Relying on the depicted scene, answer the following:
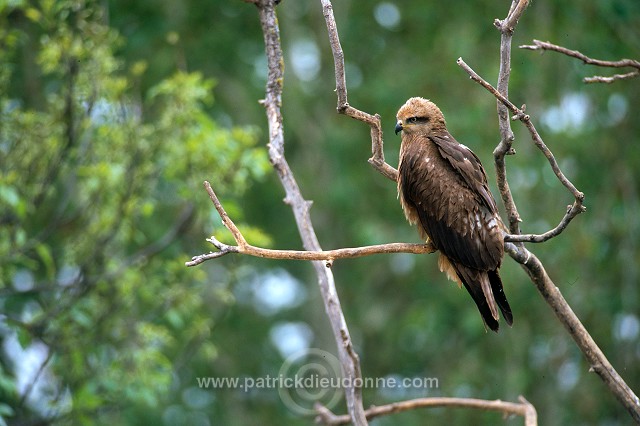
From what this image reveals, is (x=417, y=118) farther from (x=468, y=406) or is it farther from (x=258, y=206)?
(x=258, y=206)

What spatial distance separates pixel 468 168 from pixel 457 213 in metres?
0.25

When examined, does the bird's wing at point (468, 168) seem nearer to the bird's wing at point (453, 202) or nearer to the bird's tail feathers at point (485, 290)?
the bird's wing at point (453, 202)

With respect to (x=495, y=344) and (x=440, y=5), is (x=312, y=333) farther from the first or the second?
(x=440, y=5)

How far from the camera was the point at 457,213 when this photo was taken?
13.7ft

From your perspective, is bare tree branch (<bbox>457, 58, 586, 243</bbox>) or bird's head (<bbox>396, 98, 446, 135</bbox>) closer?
bare tree branch (<bbox>457, 58, 586, 243</bbox>)

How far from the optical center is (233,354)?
12.1 meters

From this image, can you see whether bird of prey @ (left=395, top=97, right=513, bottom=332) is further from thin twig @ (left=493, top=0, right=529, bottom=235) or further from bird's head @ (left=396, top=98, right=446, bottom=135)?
thin twig @ (left=493, top=0, right=529, bottom=235)

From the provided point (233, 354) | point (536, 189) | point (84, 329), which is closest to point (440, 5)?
point (536, 189)

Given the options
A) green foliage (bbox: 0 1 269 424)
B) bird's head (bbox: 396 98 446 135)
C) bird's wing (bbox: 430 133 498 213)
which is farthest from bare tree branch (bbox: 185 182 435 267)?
green foliage (bbox: 0 1 269 424)

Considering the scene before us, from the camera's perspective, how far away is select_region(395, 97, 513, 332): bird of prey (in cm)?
399

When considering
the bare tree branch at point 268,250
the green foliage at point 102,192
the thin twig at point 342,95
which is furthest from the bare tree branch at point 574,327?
the green foliage at point 102,192

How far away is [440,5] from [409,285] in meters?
3.64

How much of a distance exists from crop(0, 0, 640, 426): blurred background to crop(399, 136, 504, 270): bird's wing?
144cm

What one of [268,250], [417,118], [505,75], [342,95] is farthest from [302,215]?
[505,75]
